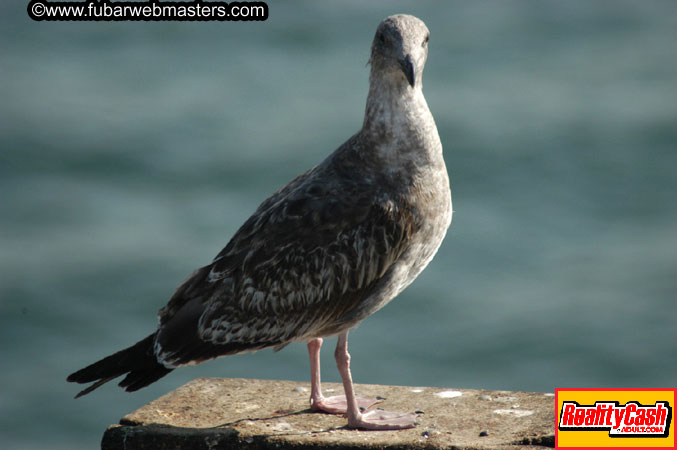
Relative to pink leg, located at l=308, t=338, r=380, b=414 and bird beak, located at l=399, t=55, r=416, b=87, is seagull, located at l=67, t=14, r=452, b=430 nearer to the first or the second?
bird beak, located at l=399, t=55, r=416, b=87

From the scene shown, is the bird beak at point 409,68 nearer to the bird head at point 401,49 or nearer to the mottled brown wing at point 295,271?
the bird head at point 401,49

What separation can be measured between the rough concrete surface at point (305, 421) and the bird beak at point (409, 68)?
2.51 m

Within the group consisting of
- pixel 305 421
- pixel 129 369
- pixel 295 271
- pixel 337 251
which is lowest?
pixel 305 421

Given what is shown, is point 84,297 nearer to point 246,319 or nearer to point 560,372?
point 560,372

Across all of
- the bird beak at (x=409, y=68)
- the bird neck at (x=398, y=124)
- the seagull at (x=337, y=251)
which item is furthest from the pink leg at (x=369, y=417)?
the bird beak at (x=409, y=68)

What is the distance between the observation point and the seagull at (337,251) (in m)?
7.99

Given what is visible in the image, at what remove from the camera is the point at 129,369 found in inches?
320

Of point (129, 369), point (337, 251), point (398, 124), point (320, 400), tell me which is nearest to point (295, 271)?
point (337, 251)

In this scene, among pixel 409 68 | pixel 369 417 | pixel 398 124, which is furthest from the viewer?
pixel 369 417

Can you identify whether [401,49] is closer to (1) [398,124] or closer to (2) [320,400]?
(1) [398,124]

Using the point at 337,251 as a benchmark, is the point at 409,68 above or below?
above

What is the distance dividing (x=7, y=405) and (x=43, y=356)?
1.10 metres

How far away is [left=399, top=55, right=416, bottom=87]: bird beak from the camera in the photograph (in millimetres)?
7707

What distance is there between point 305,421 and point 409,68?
2.74 m
